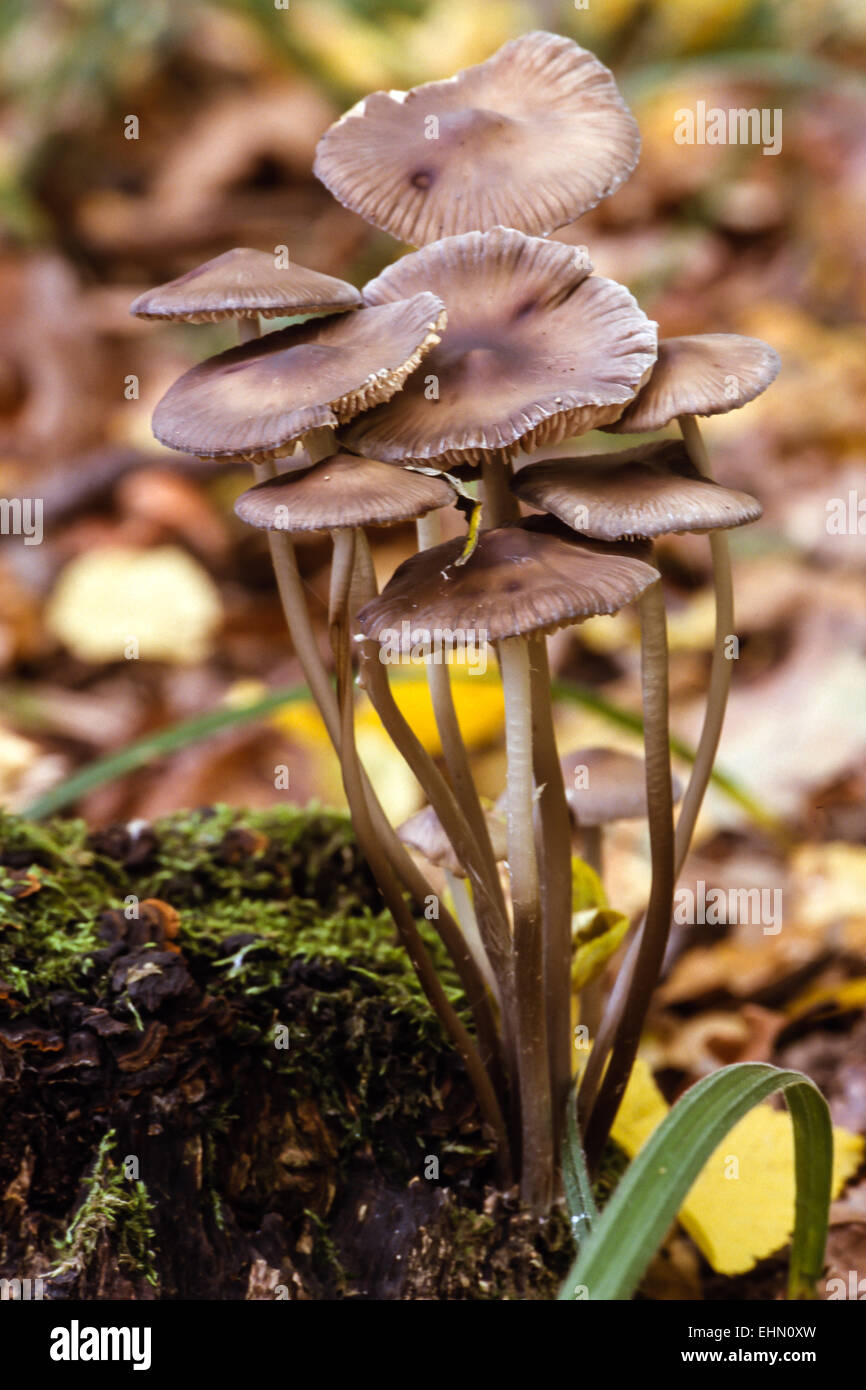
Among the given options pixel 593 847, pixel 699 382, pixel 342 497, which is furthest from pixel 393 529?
→ pixel 342 497

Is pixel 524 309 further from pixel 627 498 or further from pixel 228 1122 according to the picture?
pixel 228 1122

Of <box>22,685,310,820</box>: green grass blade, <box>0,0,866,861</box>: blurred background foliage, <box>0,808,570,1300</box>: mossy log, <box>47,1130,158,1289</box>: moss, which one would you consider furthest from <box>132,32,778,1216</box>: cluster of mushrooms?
<box>0,0,866,861</box>: blurred background foliage

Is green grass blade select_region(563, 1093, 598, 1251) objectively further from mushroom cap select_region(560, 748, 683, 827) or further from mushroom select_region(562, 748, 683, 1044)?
mushroom cap select_region(560, 748, 683, 827)

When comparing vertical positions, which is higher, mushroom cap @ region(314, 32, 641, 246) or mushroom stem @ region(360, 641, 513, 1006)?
mushroom cap @ region(314, 32, 641, 246)

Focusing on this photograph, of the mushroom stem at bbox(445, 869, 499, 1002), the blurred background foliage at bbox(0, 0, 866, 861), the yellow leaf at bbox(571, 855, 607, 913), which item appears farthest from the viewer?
the blurred background foliage at bbox(0, 0, 866, 861)

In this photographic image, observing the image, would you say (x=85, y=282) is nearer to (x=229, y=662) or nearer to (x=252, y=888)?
(x=229, y=662)

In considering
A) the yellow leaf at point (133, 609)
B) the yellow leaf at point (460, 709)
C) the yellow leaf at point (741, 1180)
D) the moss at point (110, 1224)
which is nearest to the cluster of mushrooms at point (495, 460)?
the yellow leaf at point (741, 1180)

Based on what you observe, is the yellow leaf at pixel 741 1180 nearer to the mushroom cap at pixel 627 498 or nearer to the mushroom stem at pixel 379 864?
the mushroom stem at pixel 379 864

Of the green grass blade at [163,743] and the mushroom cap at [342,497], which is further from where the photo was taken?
the green grass blade at [163,743]
